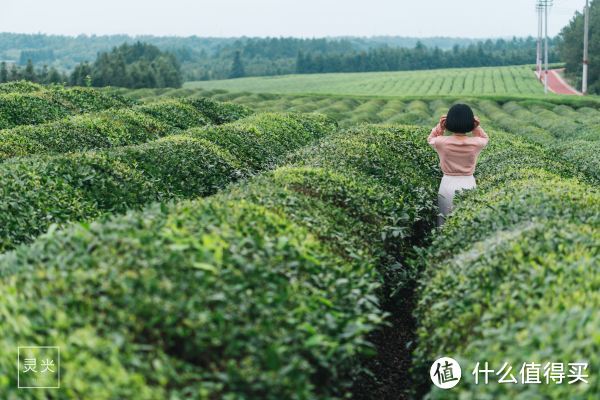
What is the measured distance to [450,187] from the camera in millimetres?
11109

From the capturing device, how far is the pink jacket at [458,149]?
1080cm

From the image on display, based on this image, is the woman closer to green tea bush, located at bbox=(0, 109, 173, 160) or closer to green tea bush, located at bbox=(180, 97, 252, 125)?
green tea bush, located at bbox=(0, 109, 173, 160)

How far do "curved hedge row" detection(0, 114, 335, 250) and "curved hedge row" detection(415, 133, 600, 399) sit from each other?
592 centimetres

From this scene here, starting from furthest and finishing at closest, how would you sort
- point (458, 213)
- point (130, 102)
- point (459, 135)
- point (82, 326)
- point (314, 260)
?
point (130, 102) → point (459, 135) → point (458, 213) → point (314, 260) → point (82, 326)

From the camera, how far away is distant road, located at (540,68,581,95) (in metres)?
87.2

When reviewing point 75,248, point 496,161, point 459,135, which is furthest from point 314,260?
point 496,161

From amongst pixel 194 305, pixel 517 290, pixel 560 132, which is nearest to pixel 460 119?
pixel 517 290

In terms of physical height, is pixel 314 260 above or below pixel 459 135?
below

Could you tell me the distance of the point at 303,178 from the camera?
9.52 metres

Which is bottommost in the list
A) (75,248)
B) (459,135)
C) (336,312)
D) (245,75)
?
(336,312)

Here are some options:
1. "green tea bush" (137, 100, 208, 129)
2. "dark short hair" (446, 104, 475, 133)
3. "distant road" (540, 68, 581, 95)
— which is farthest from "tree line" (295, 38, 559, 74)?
"dark short hair" (446, 104, 475, 133)

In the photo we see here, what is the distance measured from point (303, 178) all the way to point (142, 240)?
4.29 metres

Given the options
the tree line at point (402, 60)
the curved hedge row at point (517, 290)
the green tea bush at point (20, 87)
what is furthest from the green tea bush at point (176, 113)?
the tree line at point (402, 60)

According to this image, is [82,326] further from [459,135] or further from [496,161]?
[496,161]
